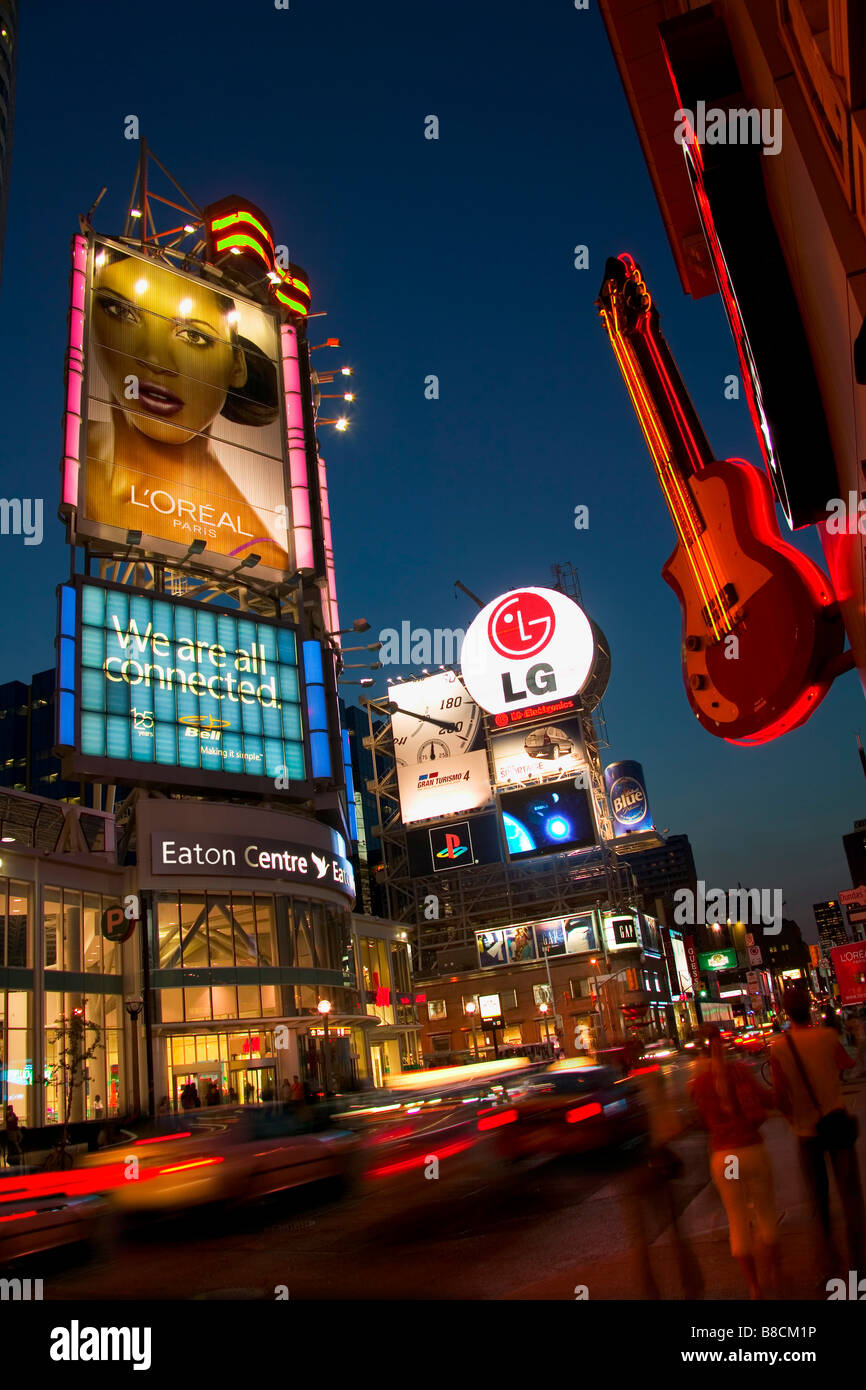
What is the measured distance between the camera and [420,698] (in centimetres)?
6581

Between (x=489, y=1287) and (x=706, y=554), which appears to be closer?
(x=489, y=1287)

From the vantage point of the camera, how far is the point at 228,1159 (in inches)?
440

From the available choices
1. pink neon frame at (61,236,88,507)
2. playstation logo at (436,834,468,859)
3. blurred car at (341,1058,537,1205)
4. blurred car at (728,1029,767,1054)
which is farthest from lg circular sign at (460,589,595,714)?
blurred car at (341,1058,537,1205)

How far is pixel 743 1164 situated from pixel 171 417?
4384 cm

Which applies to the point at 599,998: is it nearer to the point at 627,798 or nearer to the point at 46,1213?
the point at 627,798

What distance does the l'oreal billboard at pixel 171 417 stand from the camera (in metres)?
41.7

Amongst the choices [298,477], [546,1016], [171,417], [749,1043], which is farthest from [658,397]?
[546,1016]

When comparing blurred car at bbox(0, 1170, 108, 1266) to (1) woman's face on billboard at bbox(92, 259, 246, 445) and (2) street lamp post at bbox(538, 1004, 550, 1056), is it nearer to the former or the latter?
(1) woman's face on billboard at bbox(92, 259, 246, 445)

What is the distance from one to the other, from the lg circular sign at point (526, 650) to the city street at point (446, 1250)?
1898 inches

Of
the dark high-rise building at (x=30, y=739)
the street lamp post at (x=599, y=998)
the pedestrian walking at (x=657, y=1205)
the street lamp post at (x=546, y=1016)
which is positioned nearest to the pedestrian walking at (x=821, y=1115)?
the pedestrian walking at (x=657, y=1205)

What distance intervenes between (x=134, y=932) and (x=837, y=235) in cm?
3633

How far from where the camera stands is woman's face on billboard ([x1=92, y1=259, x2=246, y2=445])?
43569 millimetres
